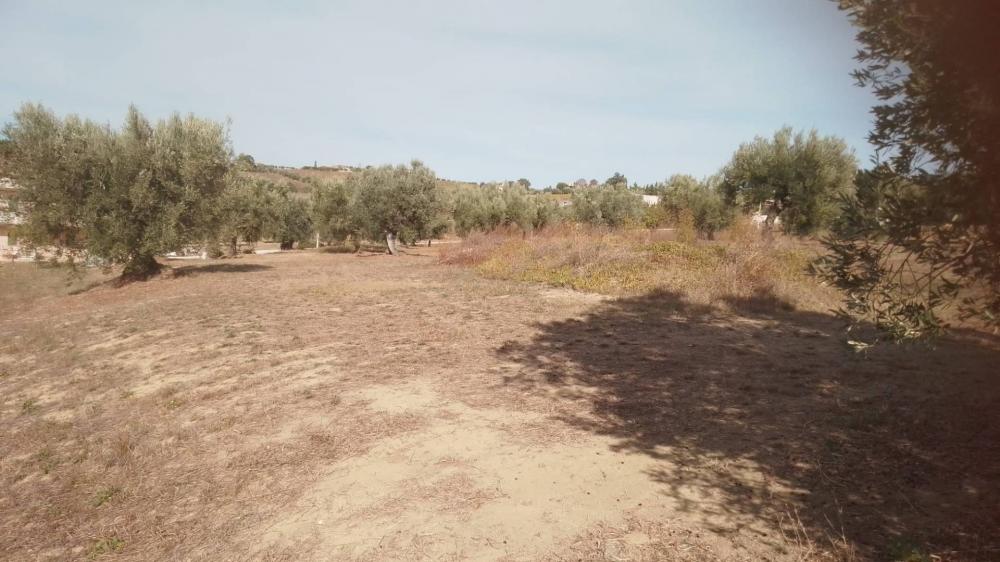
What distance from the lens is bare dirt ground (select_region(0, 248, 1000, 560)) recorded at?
3.49 m

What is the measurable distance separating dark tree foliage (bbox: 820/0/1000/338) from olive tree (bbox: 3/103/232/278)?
19.0m

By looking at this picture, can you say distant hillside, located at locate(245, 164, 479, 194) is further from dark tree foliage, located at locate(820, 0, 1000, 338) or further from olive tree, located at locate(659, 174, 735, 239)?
dark tree foliage, located at locate(820, 0, 1000, 338)

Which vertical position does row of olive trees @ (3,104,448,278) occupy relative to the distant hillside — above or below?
below

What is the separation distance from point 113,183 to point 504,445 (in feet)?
58.4

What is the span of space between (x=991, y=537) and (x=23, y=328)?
17.7 metres

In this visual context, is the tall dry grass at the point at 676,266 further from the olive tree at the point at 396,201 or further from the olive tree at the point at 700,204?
the olive tree at the point at 396,201

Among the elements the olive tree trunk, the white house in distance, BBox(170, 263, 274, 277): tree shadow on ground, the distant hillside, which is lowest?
BBox(170, 263, 274, 277): tree shadow on ground

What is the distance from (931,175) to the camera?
9.84 feet

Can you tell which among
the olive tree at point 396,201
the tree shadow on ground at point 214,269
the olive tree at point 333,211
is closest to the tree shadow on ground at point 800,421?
the tree shadow on ground at point 214,269

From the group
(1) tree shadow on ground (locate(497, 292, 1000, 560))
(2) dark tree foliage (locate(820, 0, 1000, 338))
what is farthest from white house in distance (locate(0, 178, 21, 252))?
(2) dark tree foliage (locate(820, 0, 1000, 338))

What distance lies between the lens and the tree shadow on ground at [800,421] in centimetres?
350

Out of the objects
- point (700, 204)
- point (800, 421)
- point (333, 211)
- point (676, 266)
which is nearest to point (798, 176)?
point (700, 204)

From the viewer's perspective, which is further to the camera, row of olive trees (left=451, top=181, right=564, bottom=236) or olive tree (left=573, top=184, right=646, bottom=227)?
row of olive trees (left=451, top=181, right=564, bottom=236)

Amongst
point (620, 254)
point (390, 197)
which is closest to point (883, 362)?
point (620, 254)
